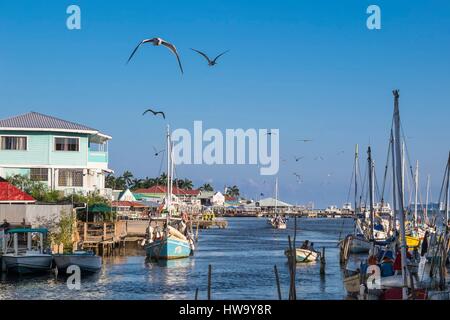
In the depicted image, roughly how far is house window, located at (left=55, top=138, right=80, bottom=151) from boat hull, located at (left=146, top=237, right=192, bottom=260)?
13.1m

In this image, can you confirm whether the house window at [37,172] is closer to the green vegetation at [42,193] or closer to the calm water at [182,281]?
the green vegetation at [42,193]

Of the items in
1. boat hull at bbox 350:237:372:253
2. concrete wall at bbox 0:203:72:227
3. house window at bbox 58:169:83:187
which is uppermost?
house window at bbox 58:169:83:187

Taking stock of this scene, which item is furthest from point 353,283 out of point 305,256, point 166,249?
point 166,249

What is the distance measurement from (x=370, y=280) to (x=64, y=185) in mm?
38877

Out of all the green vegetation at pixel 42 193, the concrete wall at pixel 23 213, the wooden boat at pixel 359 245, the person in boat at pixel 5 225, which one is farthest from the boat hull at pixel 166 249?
the wooden boat at pixel 359 245

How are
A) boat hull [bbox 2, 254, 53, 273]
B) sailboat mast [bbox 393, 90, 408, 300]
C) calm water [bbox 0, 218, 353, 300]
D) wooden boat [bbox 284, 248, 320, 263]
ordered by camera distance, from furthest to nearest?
1. wooden boat [bbox 284, 248, 320, 263]
2. boat hull [bbox 2, 254, 53, 273]
3. calm water [bbox 0, 218, 353, 300]
4. sailboat mast [bbox 393, 90, 408, 300]

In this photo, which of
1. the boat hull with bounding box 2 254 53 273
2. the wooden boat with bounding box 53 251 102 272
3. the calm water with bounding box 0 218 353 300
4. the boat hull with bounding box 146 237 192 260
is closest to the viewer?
the calm water with bounding box 0 218 353 300

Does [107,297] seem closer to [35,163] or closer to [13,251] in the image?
[13,251]

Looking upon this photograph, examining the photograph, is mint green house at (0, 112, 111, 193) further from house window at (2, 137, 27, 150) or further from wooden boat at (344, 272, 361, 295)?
wooden boat at (344, 272, 361, 295)

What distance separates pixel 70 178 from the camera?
67625 millimetres

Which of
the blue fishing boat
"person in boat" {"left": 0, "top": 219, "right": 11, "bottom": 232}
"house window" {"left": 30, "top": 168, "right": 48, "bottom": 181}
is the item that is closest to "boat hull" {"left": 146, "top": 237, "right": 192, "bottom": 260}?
the blue fishing boat

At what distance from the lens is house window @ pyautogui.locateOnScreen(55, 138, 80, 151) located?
220ft

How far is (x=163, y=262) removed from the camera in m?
57.5
